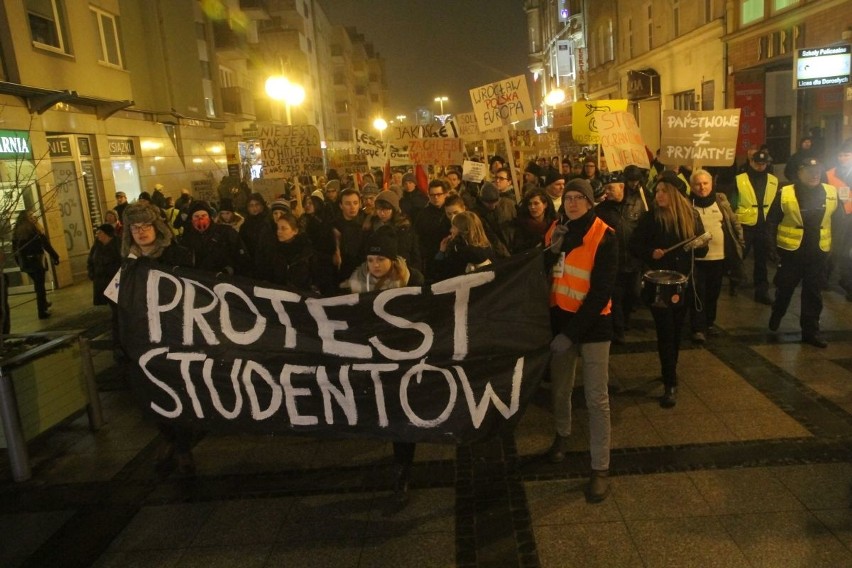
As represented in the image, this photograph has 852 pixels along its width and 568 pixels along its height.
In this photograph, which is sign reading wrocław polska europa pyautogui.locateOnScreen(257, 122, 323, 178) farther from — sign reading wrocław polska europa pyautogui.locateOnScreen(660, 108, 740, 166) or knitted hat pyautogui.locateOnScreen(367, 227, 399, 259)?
knitted hat pyautogui.locateOnScreen(367, 227, 399, 259)

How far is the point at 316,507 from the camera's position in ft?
14.1

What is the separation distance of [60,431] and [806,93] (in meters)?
21.1

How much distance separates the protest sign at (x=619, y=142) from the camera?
870cm

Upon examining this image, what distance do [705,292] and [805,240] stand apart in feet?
3.80

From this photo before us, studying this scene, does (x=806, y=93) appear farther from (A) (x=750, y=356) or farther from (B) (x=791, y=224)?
(A) (x=750, y=356)

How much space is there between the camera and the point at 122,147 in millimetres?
17984

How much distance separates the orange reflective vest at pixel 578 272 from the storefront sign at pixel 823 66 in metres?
13.5

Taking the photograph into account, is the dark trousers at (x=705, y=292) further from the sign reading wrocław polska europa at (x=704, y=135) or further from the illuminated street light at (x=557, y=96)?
the illuminated street light at (x=557, y=96)

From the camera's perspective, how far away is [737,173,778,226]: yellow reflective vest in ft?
30.3

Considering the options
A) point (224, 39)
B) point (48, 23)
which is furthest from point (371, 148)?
point (224, 39)

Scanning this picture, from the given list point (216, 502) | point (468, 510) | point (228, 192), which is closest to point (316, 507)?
point (216, 502)

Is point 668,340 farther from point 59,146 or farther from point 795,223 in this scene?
point 59,146

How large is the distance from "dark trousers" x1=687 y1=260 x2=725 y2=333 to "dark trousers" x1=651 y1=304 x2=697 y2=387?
1045mm

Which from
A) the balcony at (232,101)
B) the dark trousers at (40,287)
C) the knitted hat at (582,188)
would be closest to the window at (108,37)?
the dark trousers at (40,287)
